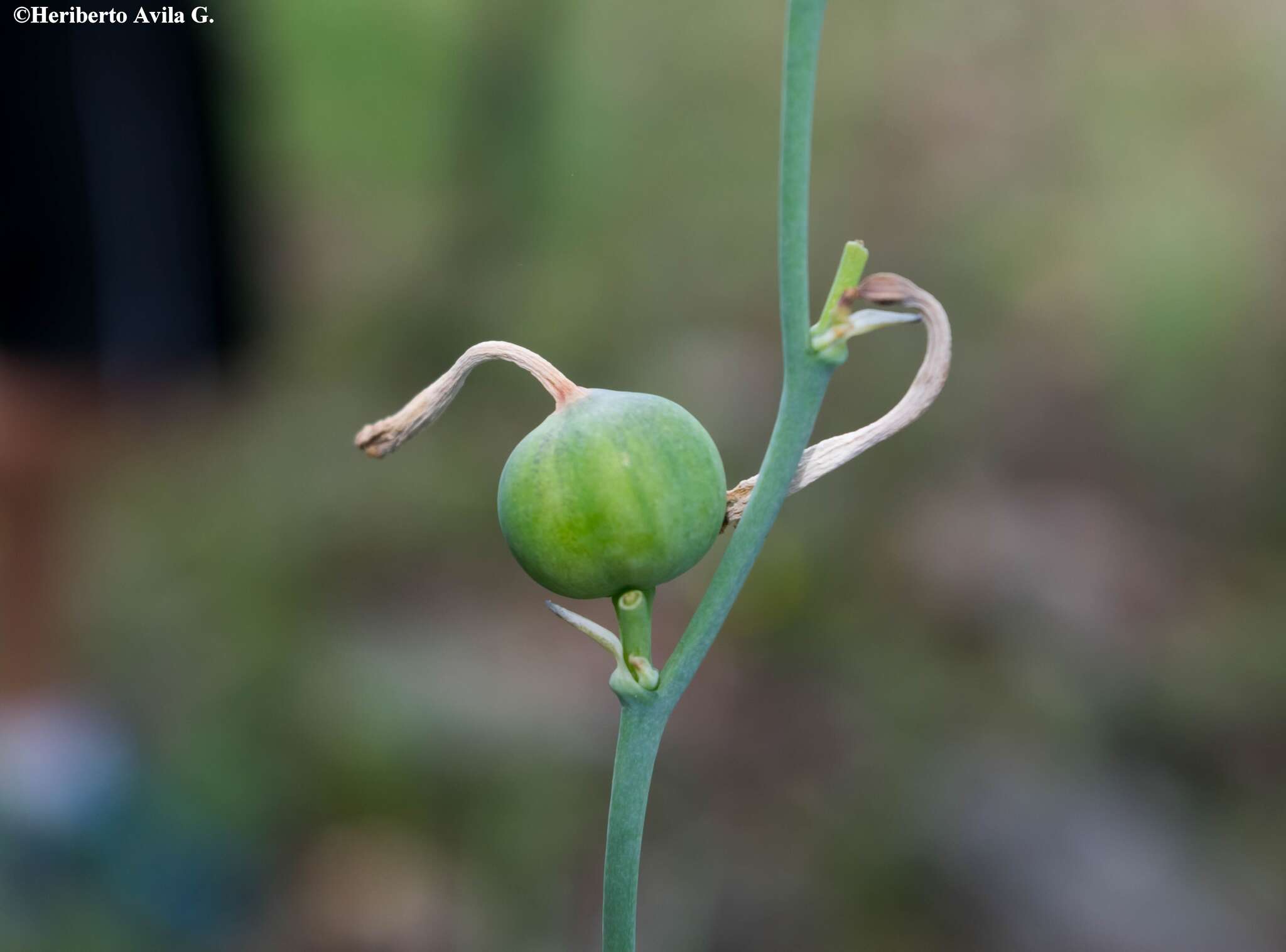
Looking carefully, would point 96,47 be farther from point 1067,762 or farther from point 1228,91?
point 1228,91

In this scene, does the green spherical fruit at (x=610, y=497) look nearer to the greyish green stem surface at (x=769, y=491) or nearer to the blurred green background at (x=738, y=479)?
the greyish green stem surface at (x=769, y=491)

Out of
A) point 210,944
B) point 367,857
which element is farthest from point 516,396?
point 210,944

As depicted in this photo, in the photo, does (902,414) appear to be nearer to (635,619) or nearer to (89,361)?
(635,619)

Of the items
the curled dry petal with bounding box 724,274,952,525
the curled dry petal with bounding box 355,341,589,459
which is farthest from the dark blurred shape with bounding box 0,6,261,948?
the curled dry petal with bounding box 724,274,952,525

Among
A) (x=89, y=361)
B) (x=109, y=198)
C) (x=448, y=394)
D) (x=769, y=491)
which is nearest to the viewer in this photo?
(x=769, y=491)

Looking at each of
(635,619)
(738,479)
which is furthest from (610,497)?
(738,479)

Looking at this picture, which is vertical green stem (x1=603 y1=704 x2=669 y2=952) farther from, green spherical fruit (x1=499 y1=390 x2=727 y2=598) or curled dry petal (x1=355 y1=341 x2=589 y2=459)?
curled dry petal (x1=355 y1=341 x2=589 y2=459)

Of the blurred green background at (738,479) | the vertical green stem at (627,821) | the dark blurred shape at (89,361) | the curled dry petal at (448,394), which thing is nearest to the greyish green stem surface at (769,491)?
the vertical green stem at (627,821)
